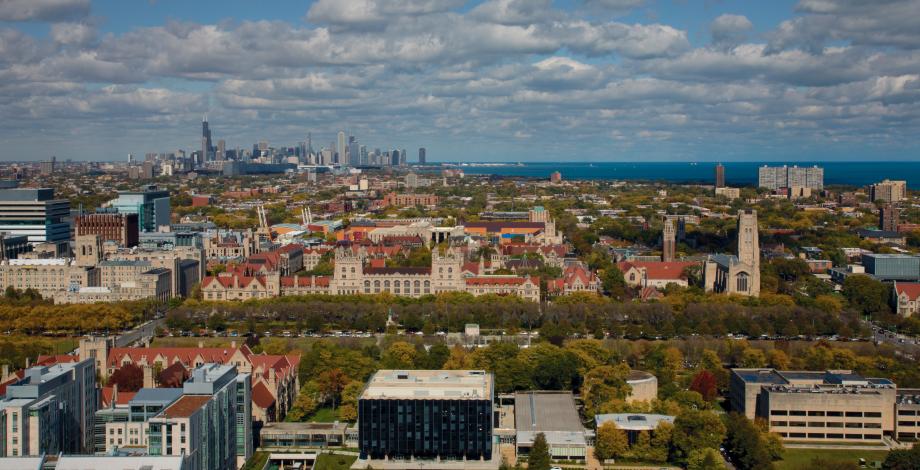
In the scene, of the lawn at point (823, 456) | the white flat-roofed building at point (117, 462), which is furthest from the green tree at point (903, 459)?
the white flat-roofed building at point (117, 462)

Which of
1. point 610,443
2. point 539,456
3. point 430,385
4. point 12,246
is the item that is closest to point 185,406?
point 430,385

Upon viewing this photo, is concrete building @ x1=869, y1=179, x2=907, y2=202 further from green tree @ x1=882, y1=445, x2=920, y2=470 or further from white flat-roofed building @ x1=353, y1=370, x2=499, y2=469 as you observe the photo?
white flat-roofed building @ x1=353, y1=370, x2=499, y2=469

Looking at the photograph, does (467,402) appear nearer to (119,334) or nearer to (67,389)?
(67,389)

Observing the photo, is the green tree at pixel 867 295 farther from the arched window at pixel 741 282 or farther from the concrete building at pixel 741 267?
the arched window at pixel 741 282

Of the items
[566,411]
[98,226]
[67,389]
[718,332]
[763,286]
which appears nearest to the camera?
[67,389]

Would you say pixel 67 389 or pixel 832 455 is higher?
pixel 67 389

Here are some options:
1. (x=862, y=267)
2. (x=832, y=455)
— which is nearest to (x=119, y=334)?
(x=832, y=455)
